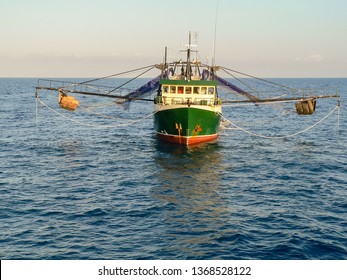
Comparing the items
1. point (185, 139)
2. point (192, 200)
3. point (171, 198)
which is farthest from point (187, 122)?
point (192, 200)

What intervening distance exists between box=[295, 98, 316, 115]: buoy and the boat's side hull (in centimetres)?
1079

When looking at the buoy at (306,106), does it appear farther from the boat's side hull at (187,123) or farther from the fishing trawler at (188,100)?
the boat's side hull at (187,123)

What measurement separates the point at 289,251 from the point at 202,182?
1502 centimetres

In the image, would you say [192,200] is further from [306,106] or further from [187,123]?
[306,106]

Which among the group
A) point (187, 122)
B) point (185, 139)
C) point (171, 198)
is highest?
point (187, 122)

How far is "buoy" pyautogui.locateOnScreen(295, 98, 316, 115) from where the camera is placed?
5122 cm

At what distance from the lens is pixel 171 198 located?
32438mm

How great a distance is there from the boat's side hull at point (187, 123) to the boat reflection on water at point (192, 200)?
5.63 feet

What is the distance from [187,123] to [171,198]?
17773 mm

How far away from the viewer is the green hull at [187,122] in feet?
158

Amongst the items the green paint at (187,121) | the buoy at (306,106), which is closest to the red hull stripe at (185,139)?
the green paint at (187,121)

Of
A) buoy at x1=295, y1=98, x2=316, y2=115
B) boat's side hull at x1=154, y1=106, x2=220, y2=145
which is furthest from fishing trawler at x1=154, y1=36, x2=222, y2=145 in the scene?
buoy at x1=295, y1=98, x2=316, y2=115

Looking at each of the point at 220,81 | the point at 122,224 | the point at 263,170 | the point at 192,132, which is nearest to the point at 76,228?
the point at 122,224
